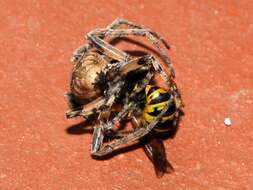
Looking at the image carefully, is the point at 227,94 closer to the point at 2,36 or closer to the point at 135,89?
the point at 135,89

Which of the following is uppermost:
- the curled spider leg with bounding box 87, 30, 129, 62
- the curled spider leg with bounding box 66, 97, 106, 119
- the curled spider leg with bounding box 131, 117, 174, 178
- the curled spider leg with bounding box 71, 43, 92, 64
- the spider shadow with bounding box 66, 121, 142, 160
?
the curled spider leg with bounding box 87, 30, 129, 62

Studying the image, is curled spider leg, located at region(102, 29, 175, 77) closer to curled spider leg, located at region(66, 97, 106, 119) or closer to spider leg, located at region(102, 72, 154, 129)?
spider leg, located at region(102, 72, 154, 129)

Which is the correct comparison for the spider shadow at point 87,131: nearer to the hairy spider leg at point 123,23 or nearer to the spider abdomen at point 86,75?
the spider abdomen at point 86,75

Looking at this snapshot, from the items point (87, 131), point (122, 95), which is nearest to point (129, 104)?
point (122, 95)

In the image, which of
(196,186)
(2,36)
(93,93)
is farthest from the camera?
(2,36)

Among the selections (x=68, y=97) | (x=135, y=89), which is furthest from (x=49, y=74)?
(x=135, y=89)

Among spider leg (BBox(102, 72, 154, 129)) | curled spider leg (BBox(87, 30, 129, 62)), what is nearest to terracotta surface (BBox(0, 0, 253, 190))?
spider leg (BBox(102, 72, 154, 129))

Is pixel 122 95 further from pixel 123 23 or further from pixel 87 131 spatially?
pixel 123 23

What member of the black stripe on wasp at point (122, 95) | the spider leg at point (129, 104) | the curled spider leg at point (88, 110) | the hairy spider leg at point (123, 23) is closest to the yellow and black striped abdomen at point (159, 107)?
the black stripe on wasp at point (122, 95)
